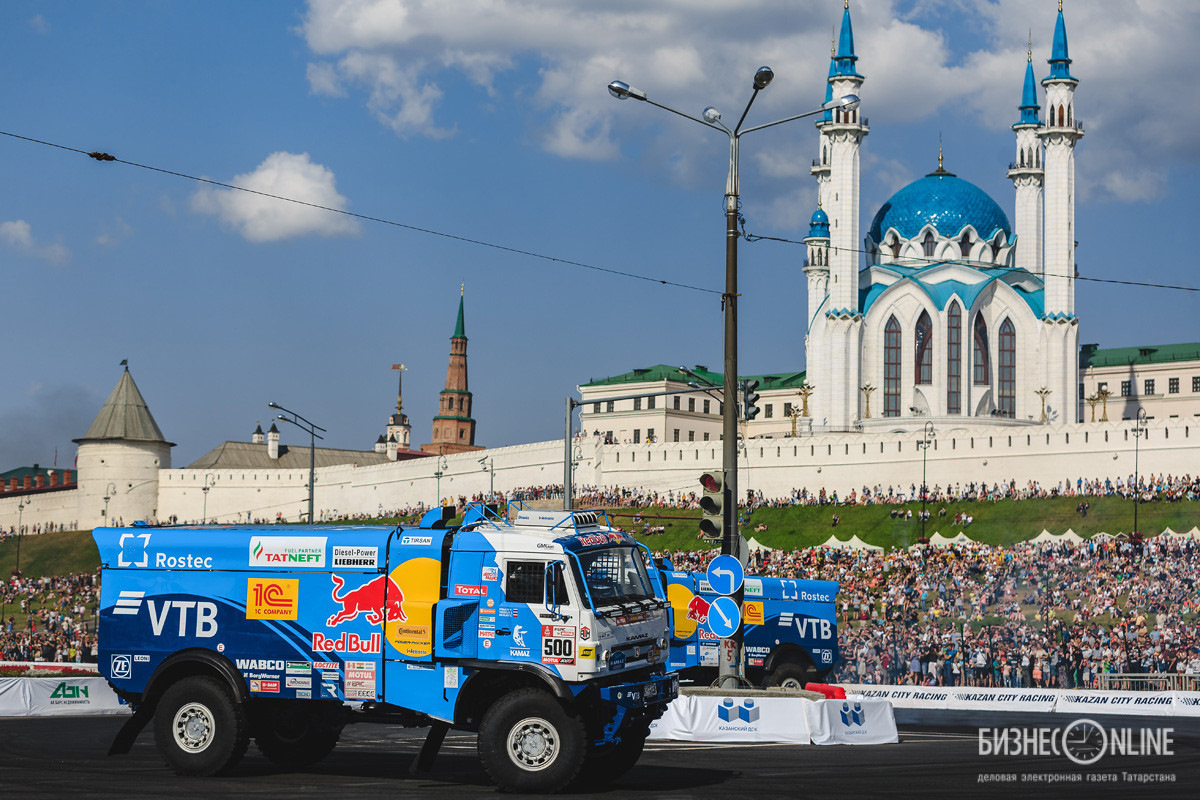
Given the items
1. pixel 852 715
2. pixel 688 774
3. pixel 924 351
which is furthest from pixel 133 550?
pixel 924 351

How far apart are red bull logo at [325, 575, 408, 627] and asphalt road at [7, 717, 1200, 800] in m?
1.68

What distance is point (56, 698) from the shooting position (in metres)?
27.6

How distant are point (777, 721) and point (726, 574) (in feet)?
8.25

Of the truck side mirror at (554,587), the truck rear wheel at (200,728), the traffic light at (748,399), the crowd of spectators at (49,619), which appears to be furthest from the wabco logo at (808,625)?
the crowd of spectators at (49,619)

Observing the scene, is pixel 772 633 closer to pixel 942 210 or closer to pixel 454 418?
pixel 942 210

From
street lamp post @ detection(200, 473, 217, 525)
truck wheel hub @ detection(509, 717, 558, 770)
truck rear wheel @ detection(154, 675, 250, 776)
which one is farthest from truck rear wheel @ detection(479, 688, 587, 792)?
street lamp post @ detection(200, 473, 217, 525)

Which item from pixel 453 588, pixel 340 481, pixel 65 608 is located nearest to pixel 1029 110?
pixel 340 481

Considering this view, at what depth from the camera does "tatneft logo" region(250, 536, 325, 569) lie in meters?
15.2

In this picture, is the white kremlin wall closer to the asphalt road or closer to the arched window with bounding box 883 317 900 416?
the arched window with bounding box 883 317 900 416

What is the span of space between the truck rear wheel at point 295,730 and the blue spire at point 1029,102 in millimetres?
94324

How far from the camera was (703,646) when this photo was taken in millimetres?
25594

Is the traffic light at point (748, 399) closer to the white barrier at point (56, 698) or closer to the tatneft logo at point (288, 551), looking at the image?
the tatneft logo at point (288, 551)

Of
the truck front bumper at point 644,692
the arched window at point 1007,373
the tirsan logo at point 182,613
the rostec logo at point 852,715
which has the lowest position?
the rostec logo at point 852,715

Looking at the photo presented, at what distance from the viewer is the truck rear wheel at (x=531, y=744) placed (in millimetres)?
13852
